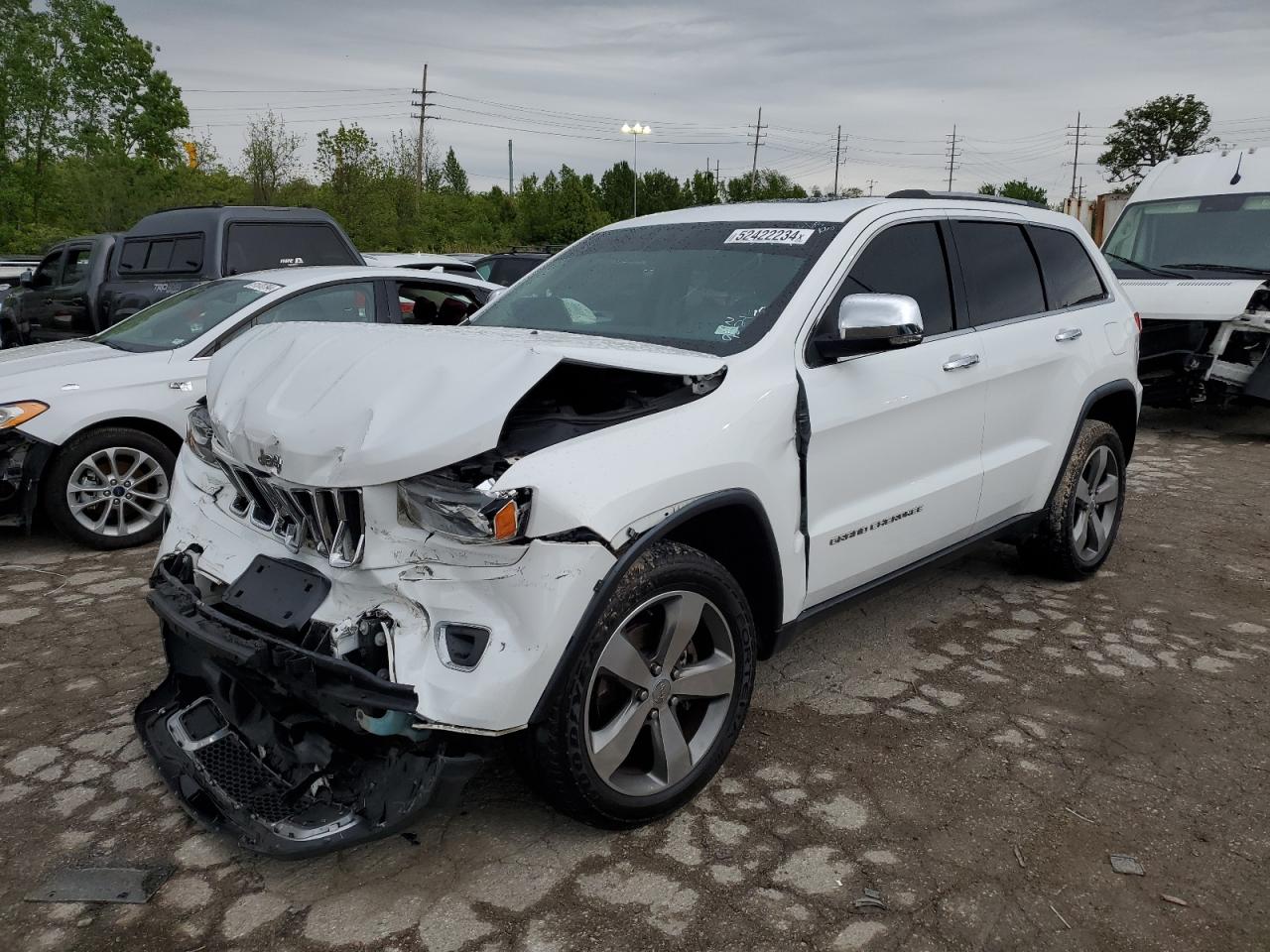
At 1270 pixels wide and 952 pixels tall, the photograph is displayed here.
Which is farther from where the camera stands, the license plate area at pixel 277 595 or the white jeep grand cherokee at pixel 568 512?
the license plate area at pixel 277 595

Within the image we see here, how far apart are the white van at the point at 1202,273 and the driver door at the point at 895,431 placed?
6001 millimetres

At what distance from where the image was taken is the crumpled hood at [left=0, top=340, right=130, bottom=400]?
5.38 m

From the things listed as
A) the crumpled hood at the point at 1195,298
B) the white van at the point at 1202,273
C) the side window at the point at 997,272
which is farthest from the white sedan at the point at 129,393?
the white van at the point at 1202,273

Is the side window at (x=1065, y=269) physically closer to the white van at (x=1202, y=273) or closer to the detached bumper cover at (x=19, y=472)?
the white van at (x=1202, y=273)

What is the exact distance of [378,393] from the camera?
2564 mm

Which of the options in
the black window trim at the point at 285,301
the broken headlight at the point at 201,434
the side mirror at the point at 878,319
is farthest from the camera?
the black window trim at the point at 285,301

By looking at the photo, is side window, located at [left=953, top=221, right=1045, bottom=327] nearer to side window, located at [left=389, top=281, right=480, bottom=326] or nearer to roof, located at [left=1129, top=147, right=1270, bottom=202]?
side window, located at [left=389, top=281, right=480, bottom=326]

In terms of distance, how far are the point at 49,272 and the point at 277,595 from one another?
10.4 m

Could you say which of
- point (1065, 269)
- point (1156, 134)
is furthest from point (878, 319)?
point (1156, 134)

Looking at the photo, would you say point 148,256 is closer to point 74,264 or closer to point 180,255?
point 180,255

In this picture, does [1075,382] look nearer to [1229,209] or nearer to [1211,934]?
[1211,934]

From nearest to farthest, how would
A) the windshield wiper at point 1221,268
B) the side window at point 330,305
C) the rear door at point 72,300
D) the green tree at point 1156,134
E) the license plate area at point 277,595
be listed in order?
the license plate area at point 277,595 → the side window at point 330,305 → the windshield wiper at point 1221,268 → the rear door at point 72,300 → the green tree at point 1156,134

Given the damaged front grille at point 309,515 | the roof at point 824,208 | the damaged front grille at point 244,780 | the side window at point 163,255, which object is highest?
the roof at point 824,208

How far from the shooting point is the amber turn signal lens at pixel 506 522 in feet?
7.73
